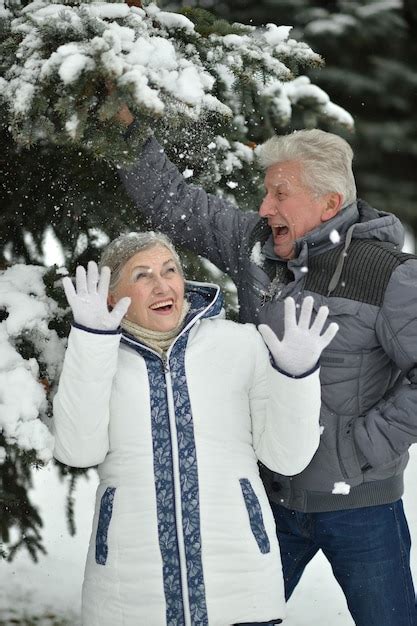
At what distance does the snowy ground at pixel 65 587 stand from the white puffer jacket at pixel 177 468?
63.1 inches

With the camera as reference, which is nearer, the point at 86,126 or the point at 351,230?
the point at 86,126

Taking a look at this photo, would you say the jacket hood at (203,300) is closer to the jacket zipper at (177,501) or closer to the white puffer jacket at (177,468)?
the white puffer jacket at (177,468)

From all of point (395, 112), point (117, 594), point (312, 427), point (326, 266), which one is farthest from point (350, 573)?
point (395, 112)

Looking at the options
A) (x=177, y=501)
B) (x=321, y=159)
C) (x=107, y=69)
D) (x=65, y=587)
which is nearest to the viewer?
(x=107, y=69)

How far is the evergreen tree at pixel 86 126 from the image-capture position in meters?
2.58

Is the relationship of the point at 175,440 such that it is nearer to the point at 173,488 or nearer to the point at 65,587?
the point at 173,488

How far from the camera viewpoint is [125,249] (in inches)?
112

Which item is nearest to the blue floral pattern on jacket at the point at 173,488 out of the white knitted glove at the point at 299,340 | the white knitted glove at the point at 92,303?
the white knitted glove at the point at 92,303

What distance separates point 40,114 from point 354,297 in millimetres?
1229

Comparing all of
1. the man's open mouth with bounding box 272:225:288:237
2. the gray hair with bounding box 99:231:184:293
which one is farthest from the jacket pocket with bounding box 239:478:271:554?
the man's open mouth with bounding box 272:225:288:237

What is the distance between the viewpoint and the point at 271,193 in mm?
3090

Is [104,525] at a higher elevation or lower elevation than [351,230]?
lower

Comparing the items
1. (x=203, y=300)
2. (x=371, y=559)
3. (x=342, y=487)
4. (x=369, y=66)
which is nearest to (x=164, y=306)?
(x=203, y=300)

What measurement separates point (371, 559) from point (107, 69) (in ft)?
6.31
